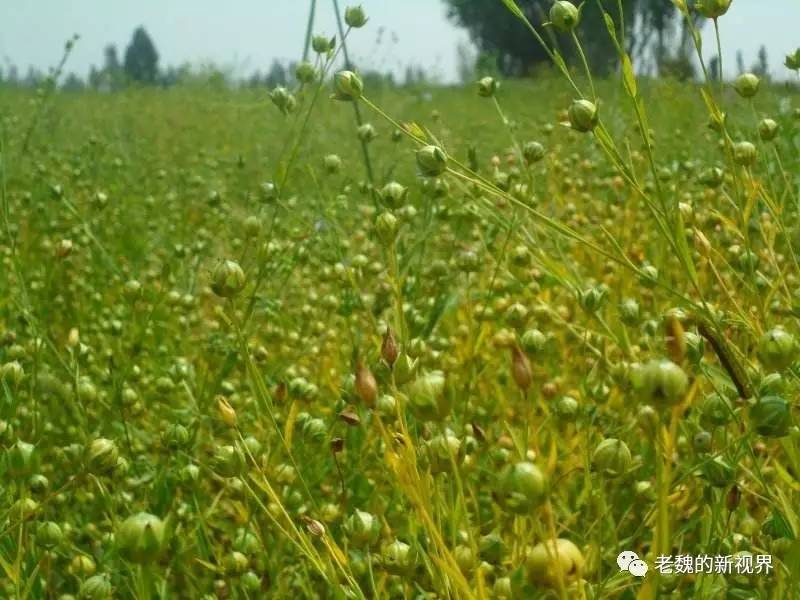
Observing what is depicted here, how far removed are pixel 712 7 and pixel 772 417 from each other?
0.36 meters

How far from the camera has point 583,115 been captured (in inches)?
23.2

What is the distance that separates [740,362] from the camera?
0.67 meters

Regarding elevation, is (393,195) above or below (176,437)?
above

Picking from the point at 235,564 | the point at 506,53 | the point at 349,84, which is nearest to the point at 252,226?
the point at 349,84

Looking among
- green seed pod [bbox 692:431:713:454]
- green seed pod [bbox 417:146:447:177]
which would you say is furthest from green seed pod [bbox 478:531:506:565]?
green seed pod [bbox 417:146:447:177]

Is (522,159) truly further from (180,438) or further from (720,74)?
(180,438)

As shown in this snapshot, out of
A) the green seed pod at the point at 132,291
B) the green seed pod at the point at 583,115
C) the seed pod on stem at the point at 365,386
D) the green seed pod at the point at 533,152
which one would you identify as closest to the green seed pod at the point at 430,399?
the seed pod on stem at the point at 365,386

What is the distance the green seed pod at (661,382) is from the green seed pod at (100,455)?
303 mm

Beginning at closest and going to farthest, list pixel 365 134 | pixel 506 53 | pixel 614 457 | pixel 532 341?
pixel 614 457 → pixel 532 341 → pixel 365 134 → pixel 506 53

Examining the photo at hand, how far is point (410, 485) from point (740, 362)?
0.33 m

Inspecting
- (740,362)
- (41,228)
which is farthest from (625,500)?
(41,228)

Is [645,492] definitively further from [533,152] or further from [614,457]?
[533,152]

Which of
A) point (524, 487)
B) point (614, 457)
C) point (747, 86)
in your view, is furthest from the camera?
point (747, 86)

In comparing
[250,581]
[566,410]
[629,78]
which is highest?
[629,78]
